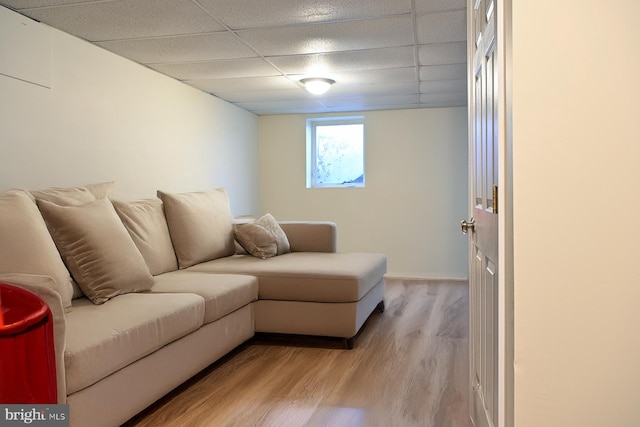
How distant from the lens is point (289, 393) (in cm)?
242

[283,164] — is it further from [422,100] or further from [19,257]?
[19,257]

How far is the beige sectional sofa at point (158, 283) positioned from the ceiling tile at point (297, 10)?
1.15 m

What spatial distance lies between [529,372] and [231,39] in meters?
2.64

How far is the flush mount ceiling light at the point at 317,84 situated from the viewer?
13.7ft

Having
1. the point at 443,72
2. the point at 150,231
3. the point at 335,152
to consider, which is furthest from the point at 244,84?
the point at 335,152

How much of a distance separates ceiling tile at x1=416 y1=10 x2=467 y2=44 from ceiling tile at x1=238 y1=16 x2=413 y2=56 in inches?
2.8

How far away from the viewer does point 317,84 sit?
4195 mm

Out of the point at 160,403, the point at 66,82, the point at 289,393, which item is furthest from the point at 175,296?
the point at 66,82

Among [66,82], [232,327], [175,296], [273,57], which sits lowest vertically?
[232,327]

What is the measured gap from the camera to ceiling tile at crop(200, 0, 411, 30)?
8.54 feet

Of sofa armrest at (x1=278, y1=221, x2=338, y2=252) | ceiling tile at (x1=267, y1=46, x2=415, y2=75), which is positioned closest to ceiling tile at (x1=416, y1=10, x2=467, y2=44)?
ceiling tile at (x1=267, y1=46, x2=415, y2=75)

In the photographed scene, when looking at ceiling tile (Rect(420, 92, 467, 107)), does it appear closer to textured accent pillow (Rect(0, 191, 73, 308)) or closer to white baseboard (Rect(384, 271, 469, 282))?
white baseboard (Rect(384, 271, 469, 282))

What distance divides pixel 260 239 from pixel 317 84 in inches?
53.5

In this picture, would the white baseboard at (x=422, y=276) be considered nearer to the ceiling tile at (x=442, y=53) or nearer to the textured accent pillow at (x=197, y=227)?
the textured accent pillow at (x=197, y=227)
